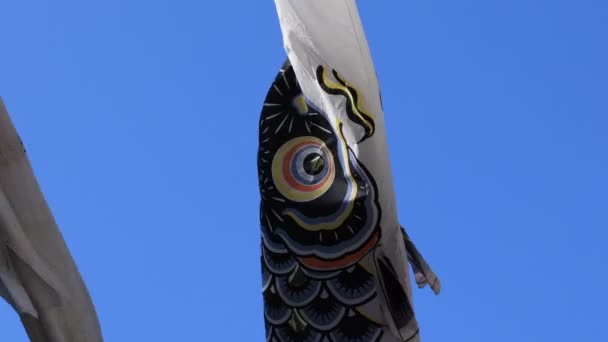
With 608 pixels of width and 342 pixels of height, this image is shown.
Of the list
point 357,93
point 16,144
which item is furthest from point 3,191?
point 357,93

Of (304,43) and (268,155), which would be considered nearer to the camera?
(304,43)

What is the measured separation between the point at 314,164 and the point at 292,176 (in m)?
0.12

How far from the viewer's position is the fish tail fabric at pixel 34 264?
2.91 meters

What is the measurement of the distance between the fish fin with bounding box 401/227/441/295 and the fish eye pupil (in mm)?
455

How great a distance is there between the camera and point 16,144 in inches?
120

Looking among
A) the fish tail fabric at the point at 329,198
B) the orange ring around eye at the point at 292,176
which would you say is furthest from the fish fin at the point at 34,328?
the orange ring around eye at the point at 292,176

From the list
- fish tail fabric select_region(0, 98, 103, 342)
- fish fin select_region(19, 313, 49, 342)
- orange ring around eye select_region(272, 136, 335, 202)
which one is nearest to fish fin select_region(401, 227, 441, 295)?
orange ring around eye select_region(272, 136, 335, 202)

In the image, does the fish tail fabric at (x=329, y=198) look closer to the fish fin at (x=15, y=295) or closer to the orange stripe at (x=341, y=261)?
the orange stripe at (x=341, y=261)

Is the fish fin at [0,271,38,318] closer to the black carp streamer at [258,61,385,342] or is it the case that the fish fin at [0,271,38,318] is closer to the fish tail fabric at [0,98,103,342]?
the fish tail fabric at [0,98,103,342]

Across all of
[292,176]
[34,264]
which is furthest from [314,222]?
[34,264]

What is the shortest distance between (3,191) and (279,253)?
2510 mm

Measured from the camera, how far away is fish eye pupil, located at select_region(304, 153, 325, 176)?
17.6ft

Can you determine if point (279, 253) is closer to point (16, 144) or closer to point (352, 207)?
point (352, 207)

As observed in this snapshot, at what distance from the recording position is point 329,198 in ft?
17.3
